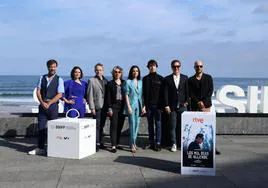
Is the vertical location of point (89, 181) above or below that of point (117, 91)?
below

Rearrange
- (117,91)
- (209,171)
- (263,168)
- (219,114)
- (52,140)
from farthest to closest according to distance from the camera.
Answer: (219,114) < (117,91) < (52,140) < (263,168) < (209,171)

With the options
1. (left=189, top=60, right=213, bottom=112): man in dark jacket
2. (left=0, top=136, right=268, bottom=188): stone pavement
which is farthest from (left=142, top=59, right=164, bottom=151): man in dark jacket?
(left=189, top=60, right=213, bottom=112): man in dark jacket

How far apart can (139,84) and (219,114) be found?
13.2 feet

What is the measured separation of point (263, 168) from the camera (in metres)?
7.75

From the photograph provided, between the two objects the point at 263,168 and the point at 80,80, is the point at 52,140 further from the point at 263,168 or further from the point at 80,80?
the point at 263,168

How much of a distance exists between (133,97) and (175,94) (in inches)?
33.3

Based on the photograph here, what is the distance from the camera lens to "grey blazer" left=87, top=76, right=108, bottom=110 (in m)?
9.21

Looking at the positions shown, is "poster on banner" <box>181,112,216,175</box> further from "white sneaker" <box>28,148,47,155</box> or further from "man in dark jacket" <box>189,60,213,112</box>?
"white sneaker" <box>28,148,47,155</box>

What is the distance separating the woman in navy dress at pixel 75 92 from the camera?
9.23 meters

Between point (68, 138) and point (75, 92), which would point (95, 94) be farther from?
point (68, 138)

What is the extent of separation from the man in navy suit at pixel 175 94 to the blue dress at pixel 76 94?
5.56 feet

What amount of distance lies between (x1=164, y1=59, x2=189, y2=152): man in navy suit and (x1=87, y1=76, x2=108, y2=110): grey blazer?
132 centimetres

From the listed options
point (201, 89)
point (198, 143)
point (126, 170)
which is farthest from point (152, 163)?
point (201, 89)

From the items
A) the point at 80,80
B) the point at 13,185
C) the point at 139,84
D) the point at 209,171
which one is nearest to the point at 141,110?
the point at 139,84
